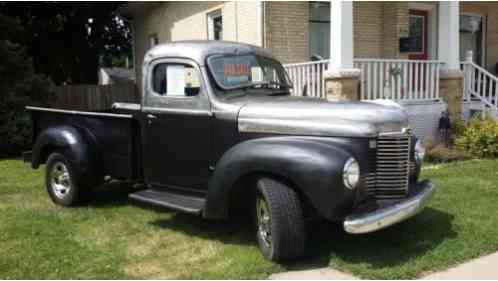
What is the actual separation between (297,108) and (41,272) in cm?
276

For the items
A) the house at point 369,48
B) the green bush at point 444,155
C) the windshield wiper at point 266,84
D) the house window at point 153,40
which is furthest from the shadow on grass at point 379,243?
the house window at point 153,40

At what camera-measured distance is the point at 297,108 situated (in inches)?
184

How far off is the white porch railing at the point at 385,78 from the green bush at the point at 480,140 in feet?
4.31

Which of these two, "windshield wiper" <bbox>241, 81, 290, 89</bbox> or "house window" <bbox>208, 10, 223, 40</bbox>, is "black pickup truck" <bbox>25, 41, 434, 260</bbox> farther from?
"house window" <bbox>208, 10, 223, 40</bbox>

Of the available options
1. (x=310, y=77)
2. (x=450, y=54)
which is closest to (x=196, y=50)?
(x=310, y=77)

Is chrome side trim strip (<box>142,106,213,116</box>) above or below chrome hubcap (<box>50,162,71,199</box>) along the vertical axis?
above

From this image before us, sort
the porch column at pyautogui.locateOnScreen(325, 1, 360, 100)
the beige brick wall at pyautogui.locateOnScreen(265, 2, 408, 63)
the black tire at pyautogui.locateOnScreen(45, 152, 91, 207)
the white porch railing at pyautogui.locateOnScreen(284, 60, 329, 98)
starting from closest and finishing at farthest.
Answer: the black tire at pyautogui.locateOnScreen(45, 152, 91, 207)
the porch column at pyautogui.locateOnScreen(325, 1, 360, 100)
the white porch railing at pyautogui.locateOnScreen(284, 60, 329, 98)
the beige brick wall at pyautogui.locateOnScreen(265, 2, 408, 63)

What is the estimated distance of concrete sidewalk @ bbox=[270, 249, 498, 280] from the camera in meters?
4.08

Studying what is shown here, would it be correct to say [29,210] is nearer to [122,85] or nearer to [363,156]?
[363,156]

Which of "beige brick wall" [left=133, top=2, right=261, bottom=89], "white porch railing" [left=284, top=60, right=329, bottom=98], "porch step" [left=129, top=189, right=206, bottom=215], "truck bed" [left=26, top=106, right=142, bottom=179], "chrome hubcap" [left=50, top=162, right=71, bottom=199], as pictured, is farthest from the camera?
"beige brick wall" [left=133, top=2, right=261, bottom=89]

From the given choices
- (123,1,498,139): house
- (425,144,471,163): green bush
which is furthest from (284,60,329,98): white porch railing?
(425,144,471,163): green bush

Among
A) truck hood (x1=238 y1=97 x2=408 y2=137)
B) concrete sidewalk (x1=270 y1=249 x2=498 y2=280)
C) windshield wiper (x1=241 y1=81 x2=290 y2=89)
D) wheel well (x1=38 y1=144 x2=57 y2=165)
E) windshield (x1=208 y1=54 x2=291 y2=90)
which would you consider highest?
windshield (x1=208 y1=54 x2=291 y2=90)

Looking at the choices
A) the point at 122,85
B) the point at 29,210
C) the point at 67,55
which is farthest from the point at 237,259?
the point at 67,55

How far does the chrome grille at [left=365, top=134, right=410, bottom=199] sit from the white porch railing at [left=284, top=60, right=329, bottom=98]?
534 cm
